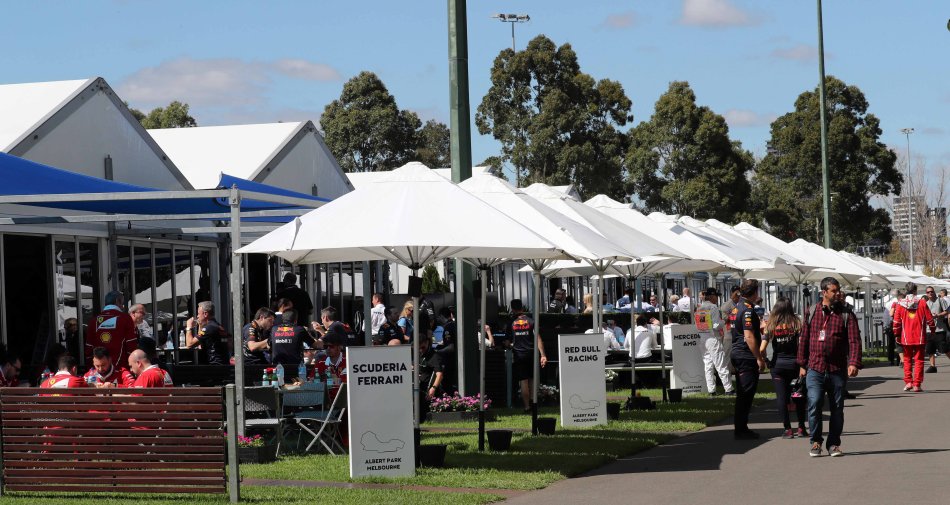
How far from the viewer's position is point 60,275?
1898 cm

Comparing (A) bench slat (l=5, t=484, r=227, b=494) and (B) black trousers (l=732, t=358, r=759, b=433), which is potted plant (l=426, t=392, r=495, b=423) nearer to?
(B) black trousers (l=732, t=358, r=759, b=433)

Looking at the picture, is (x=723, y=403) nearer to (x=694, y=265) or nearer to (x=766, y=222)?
(x=694, y=265)

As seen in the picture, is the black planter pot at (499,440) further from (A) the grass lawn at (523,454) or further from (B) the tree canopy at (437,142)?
(B) the tree canopy at (437,142)

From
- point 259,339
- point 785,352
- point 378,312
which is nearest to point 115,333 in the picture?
point 259,339

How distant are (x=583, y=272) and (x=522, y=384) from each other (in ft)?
21.1

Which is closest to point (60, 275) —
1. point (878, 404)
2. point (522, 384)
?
point (522, 384)

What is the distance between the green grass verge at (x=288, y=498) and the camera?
32.7 feet

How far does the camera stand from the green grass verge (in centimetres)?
997

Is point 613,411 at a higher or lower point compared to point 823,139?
lower

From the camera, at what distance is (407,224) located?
11.6 m

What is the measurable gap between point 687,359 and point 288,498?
1143 cm

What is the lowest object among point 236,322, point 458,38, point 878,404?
point 878,404

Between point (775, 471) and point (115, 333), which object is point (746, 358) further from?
point (115, 333)

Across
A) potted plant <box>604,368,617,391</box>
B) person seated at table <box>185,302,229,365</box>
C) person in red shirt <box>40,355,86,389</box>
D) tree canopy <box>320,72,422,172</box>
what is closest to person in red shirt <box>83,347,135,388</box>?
person in red shirt <box>40,355,86,389</box>
